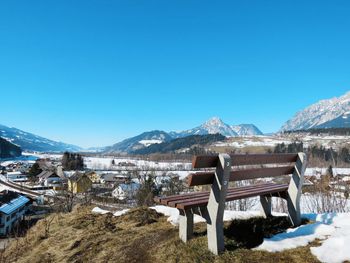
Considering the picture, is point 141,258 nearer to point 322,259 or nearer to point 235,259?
point 235,259

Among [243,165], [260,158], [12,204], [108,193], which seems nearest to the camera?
[243,165]

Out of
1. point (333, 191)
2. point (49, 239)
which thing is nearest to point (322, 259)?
point (49, 239)

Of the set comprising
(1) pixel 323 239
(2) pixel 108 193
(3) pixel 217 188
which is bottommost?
(2) pixel 108 193

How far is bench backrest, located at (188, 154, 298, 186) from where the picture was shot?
4.36m

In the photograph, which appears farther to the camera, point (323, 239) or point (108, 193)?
point (108, 193)

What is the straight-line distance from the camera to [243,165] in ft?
16.6

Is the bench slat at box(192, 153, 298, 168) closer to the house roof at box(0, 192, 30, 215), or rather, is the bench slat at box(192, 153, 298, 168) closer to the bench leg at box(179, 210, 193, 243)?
the bench leg at box(179, 210, 193, 243)

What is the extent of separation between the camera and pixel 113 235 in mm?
6457

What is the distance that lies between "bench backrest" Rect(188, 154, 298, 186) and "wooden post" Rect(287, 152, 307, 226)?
0.32 feet

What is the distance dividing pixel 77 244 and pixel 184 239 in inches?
98.1

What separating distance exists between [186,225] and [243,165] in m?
1.41

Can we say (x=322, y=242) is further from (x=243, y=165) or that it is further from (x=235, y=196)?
(x=243, y=165)

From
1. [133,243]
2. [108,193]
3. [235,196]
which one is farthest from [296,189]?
[108,193]

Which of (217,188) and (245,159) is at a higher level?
(245,159)
